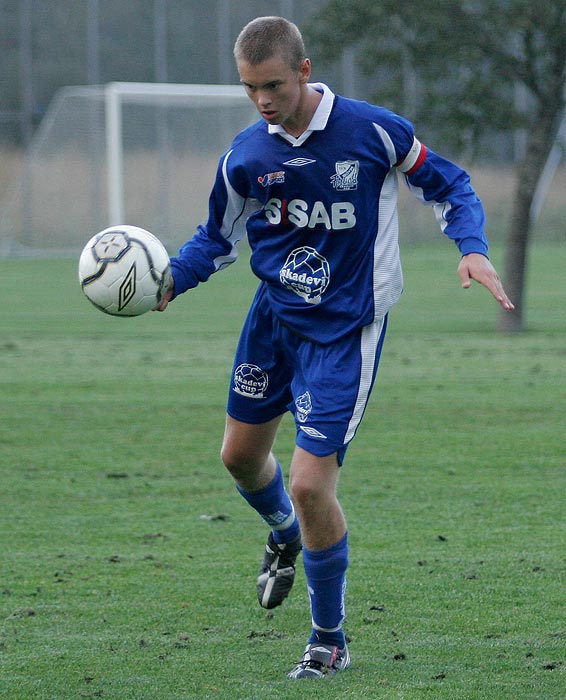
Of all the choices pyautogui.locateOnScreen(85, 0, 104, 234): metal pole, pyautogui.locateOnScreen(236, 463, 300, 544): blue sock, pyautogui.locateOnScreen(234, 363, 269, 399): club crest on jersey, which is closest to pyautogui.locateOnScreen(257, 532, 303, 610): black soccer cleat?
pyautogui.locateOnScreen(236, 463, 300, 544): blue sock

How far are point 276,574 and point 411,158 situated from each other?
1.77m

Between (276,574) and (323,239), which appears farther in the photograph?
(276,574)

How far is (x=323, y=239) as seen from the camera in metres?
4.52

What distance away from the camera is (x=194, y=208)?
3306 centimetres

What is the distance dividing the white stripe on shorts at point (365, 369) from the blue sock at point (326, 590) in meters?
0.44

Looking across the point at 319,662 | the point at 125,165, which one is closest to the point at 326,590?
the point at 319,662

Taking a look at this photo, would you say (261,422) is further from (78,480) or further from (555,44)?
(555,44)

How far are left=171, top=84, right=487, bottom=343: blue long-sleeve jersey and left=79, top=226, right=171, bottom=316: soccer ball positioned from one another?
39 centimetres

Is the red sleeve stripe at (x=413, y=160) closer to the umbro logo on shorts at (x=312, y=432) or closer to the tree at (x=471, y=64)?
the umbro logo on shorts at (x=312, y=432)

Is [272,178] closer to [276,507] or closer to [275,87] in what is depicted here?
[275,87]

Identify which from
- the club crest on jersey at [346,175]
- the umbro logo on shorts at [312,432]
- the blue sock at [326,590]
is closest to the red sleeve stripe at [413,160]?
the club crest on jersey at [346,175]

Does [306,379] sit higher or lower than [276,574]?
higher

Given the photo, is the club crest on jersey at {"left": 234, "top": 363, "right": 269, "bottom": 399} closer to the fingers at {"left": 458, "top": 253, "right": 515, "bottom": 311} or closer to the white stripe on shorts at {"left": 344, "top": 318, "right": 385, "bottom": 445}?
the white stripe on shorts at {"left": 344, "top": 318, "right": 385, "bottom": 445}

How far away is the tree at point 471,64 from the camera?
17.8 metres
